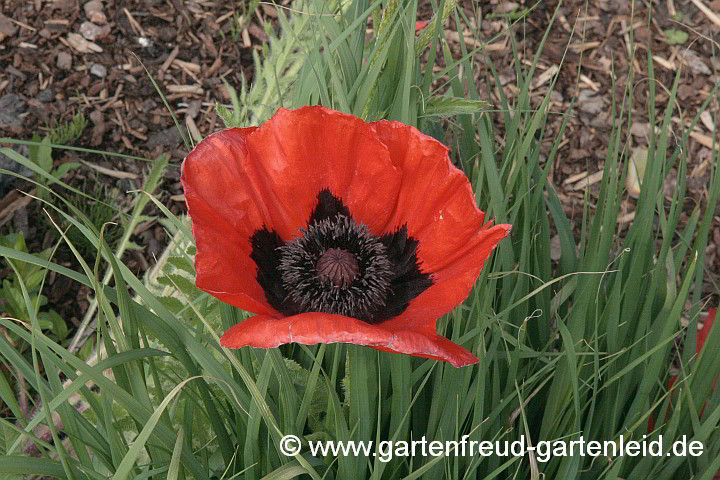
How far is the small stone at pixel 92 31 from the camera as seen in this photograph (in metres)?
2.79

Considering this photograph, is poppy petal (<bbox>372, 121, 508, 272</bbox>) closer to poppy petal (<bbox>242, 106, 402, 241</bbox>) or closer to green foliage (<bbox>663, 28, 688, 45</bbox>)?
poppy petal (<bbox>242, 106, 402, 241</bbox>)

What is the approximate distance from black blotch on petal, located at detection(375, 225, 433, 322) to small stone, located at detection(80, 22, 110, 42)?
6.19 feet

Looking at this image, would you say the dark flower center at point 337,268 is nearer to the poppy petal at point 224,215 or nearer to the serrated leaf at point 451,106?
the poppy petal at point 224,215

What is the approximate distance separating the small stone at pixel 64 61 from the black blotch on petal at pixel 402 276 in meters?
1.85

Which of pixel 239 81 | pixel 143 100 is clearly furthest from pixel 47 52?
pixel 239 81

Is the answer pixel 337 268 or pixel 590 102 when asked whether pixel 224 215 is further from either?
pixel 590 102

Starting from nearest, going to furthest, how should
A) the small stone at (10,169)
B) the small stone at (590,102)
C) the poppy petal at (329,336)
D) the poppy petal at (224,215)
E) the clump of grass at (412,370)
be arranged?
the poppy petal at (329,336)
the poppy petal at (224,215)
the clump of grass at (412,370)
the small stone at (10,169)
the small stone at (590,102)

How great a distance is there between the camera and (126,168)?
2.64 meters

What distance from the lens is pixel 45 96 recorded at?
2.67 meters

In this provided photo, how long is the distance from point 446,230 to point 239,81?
5.98ft

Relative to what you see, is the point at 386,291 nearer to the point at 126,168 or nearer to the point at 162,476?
the point at 162,476

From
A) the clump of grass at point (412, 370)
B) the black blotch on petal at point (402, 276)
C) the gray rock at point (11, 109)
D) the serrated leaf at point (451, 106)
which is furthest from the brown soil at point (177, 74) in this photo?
the black blotch on petal at point (402, 276)

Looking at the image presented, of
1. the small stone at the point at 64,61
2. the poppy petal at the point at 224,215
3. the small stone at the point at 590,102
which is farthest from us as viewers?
the small stone at the point at 590,102

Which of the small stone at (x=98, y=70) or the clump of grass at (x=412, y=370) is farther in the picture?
the small stone at (x=98, y=70)
